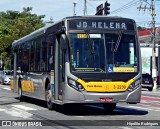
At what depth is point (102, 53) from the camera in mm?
14453

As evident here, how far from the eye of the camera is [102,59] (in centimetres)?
1441

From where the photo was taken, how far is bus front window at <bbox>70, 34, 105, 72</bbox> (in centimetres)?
1431

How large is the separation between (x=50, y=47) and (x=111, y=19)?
261 centimetres

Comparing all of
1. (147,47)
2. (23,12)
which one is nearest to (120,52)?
(147,47)

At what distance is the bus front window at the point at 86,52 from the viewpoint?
563 inches

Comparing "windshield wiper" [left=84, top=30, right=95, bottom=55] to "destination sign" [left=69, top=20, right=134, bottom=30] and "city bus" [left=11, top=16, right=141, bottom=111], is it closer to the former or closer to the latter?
"city bus" [left=11, top=16, right=141, bottom=111]

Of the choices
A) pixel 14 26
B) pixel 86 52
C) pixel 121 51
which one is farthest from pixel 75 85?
pixel 14 26

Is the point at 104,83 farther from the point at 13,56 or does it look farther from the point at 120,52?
the point at 13,56

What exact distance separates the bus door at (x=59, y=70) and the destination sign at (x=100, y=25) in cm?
81

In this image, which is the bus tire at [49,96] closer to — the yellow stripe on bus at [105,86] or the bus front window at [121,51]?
the yellow stripe on bus at [105,86]

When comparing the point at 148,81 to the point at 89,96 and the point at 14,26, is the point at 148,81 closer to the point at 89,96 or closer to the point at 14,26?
the point at 89,96

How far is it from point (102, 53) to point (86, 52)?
0.52 meters

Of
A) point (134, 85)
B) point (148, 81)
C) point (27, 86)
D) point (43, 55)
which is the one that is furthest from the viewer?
point (148, 81)

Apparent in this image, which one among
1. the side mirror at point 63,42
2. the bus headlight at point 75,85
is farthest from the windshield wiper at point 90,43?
the bus headlight at point 75,85
